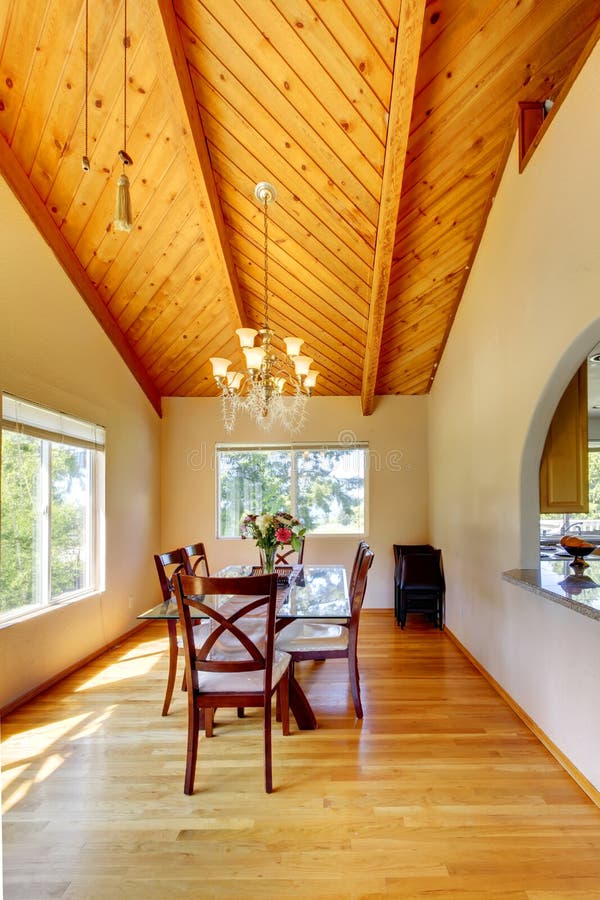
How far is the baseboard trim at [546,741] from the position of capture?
2166mm

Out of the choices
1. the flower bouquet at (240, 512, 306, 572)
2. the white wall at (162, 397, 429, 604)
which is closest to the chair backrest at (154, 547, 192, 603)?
the flower bouquet at (240, 512, 306, 572)

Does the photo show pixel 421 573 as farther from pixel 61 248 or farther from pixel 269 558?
pixel 61 248

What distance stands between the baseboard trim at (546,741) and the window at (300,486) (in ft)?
7.27

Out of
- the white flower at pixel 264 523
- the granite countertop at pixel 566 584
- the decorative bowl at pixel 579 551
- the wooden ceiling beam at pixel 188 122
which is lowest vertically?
the granite countertop at pixel 566 584

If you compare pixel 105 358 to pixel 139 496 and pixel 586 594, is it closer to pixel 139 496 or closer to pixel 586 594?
pixel 139 496

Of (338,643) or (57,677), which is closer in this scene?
(338,643)

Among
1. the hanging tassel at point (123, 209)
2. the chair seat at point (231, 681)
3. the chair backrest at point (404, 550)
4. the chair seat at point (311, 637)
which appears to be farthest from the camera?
the chair backrest at point (404, 550)

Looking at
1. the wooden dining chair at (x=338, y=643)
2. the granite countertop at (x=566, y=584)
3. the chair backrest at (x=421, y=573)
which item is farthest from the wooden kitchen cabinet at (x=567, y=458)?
the chair backrest at (x=421, y=573)

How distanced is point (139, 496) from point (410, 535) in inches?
117

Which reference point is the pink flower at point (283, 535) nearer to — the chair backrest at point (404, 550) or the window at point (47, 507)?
the window at point (47, 507)

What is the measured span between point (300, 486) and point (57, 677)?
2998 mm

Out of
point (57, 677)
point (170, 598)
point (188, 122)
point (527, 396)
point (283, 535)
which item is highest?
point (188, 122)

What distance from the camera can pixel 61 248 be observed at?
3.46 metres

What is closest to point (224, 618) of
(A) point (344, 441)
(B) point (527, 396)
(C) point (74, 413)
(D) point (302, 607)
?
(D) point (302, 607)
